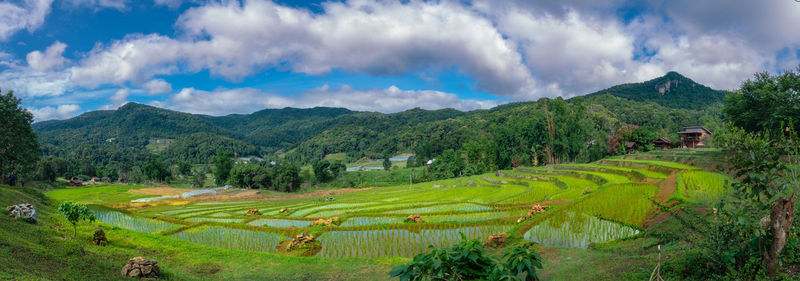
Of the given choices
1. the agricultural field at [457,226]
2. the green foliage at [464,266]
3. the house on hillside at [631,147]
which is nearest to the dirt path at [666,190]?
the agricultural field at [457,226]

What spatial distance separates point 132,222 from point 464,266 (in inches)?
955

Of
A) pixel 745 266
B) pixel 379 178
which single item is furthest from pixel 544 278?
pixel 379 178

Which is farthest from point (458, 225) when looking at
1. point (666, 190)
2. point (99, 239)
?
point (99, 239)

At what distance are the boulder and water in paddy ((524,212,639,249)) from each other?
37.6 ft

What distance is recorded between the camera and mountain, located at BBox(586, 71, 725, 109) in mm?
144125

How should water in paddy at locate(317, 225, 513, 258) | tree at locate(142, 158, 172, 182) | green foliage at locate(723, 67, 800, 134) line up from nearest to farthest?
1. water in paddy at locate(317, 225, 513, 258)
2. green foliage at locate(723, 67, 800, 134)
3. tree at locate(142, 158, 172, 182)

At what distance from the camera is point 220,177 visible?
80.7m

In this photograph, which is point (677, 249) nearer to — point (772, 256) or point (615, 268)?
point (615, 268)

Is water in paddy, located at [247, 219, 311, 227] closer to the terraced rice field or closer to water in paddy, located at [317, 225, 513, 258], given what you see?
the terraced rice field

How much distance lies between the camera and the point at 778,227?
15.6 feet

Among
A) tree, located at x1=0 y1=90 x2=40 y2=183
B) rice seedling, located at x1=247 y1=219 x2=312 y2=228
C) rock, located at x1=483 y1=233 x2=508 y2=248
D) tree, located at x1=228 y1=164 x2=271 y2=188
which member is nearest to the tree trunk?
rock, located at x1=483 y1=233 x2=508 y2=248

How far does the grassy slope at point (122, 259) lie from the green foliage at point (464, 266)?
5.51 meters

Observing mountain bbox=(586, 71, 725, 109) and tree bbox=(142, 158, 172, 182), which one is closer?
tree bbox=(142, 158, 172, 182)

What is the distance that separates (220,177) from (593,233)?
8486cm
